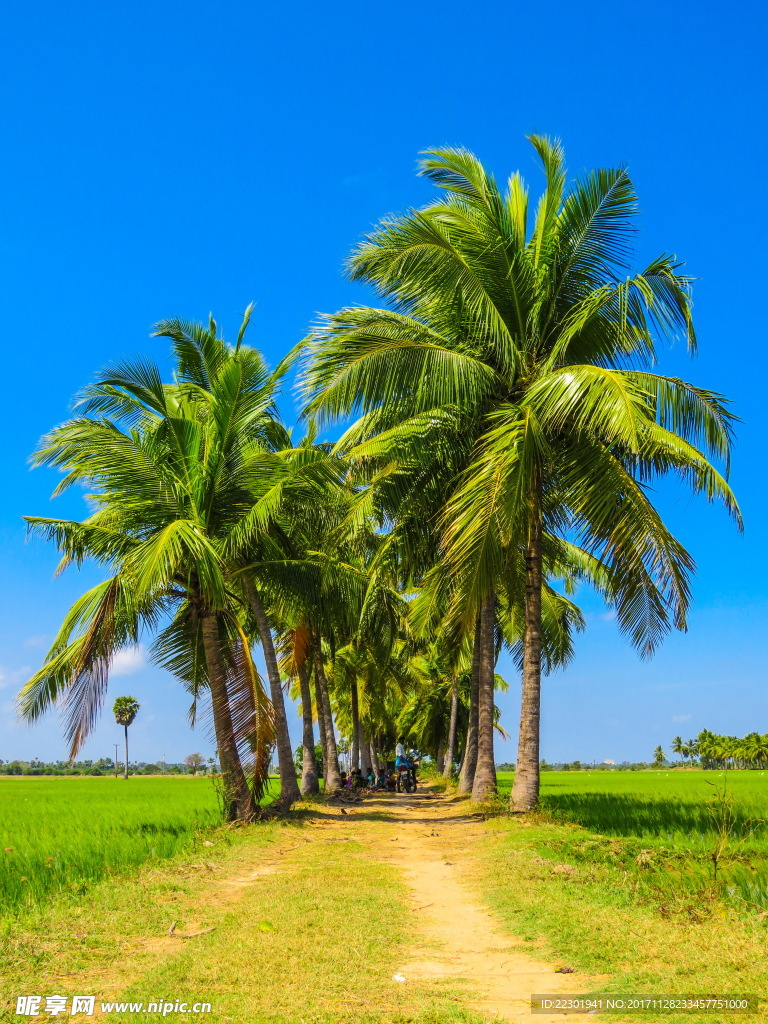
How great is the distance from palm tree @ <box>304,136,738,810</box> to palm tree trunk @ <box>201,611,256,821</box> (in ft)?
12.6

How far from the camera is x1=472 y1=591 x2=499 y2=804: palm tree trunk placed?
1533 centimetres

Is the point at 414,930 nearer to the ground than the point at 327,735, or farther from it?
farther from it

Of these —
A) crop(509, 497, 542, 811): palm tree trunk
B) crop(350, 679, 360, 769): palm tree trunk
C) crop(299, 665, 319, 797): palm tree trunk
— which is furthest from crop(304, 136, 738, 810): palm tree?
crop(350, 679, 360, 769): palm tree trunk

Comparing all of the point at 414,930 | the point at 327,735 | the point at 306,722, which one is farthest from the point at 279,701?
the point at 414,930

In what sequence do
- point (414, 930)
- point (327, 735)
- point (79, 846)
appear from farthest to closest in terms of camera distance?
point (327, 735)
point (79, 846)
point (414, 930)

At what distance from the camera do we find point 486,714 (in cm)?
1530

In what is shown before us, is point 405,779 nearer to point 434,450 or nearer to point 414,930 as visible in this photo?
point 434,450

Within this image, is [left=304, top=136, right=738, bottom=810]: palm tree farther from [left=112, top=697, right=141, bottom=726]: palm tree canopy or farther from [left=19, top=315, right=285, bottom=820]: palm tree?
[left=112, top=697, right=141, bottom=726]: palm tree canopy

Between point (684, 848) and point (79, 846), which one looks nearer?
point (684, 848)

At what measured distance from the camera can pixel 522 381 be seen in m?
13.5

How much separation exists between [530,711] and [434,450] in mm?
4666

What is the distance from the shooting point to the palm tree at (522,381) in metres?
11.7

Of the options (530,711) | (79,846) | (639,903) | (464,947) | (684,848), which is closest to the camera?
(464,947)

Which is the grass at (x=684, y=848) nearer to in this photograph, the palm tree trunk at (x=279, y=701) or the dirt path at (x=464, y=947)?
the dirt path at (x=464, y=947)
